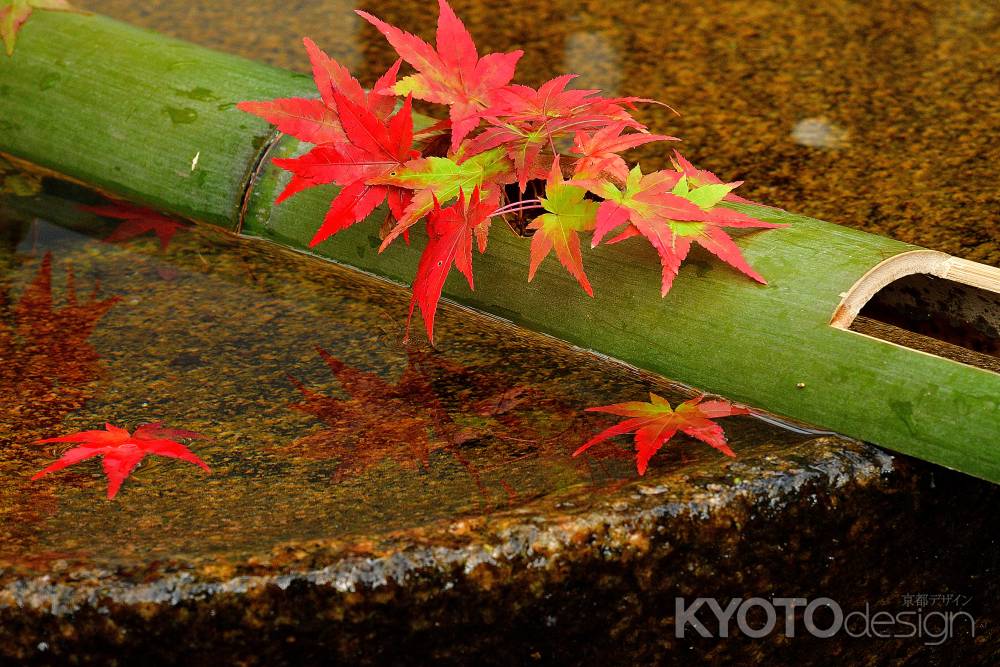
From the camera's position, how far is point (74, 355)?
137cm

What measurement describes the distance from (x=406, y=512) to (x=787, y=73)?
1474mm

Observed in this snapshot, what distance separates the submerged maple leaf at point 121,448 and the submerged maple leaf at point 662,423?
1.43 feet

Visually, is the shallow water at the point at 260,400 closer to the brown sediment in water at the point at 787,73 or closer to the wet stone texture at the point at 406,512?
the wet stone texture at the point at 406,512

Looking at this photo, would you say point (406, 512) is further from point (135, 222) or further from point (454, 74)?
point (135, 222)

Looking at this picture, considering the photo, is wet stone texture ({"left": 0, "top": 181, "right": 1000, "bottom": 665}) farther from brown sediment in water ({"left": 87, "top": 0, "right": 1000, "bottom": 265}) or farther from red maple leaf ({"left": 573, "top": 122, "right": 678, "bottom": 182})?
brown sediment in water ({"left": 87, "top": 0, "right": 1000, "bottom": 265})

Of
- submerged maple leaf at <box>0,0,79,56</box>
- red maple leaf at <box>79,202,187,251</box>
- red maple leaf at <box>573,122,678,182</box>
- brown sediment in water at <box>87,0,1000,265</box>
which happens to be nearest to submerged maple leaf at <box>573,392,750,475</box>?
red maple leaf at <box>573,122,678,182</box>

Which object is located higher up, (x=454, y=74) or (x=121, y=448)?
(x=454, y=74)

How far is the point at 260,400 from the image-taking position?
50.2 inches

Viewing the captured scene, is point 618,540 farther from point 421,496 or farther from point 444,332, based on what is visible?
point 444,332

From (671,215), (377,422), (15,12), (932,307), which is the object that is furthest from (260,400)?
(15,12)

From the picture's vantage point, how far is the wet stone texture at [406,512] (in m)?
0.92

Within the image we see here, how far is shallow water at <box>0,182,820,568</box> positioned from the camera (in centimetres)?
104

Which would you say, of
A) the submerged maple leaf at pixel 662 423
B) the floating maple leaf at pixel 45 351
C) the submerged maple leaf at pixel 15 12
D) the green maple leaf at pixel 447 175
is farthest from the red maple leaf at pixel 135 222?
the submerged maple leaf at pixel 662 423

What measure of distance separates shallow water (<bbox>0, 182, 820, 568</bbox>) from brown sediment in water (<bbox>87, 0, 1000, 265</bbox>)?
0.62 m
